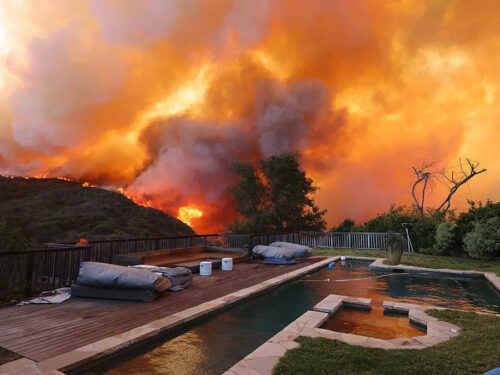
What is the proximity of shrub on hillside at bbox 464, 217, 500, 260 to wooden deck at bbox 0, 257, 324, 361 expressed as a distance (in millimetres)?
11217

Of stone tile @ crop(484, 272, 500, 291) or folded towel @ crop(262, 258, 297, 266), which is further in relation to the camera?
folded towel @ crop(262, 258, 297, 266)

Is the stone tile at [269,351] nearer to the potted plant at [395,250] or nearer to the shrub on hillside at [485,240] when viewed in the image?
the potted plant at [395,250]

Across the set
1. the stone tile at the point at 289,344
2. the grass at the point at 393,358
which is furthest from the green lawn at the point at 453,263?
the stone tile at the point at 289,344

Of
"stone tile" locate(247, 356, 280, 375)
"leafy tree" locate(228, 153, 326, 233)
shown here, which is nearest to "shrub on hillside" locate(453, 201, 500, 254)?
"leafy tree" locate(228, 153, 326, 233)

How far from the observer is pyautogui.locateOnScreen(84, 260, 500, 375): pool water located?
3239 mm

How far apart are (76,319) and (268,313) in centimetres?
307

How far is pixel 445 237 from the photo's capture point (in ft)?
49.2

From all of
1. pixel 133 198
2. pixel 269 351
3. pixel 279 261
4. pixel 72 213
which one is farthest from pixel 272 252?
pixel 133 198

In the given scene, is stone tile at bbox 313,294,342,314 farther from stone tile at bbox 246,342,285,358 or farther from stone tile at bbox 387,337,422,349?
stone tile at bbox 246,342,285,358

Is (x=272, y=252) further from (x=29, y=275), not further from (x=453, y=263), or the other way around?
(x=453, y=263)

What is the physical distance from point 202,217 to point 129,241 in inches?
736

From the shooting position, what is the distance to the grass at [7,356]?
9.86 feet

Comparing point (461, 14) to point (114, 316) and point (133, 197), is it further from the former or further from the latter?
point (133, 197)

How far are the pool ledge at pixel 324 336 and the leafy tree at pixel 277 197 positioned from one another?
69.6ft
